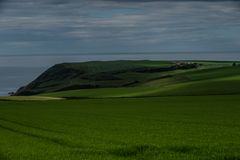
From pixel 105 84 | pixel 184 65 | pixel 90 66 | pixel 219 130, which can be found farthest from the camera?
pixel 90 66

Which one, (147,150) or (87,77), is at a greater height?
(147,150)

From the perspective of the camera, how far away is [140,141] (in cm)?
2244

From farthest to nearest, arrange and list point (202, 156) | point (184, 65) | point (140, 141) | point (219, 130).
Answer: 1. point (184, 65)
2. point (219, 130)
3. point (140, 141)
4. point (202, 156)

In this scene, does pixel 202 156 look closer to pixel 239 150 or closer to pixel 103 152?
pixel 239 150

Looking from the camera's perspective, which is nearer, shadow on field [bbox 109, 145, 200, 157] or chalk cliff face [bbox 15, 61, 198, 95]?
shadow on field [bbox 109, 145, 200, 157]

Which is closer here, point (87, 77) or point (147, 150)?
point (147, 150)

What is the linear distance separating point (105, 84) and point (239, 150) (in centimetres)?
9941

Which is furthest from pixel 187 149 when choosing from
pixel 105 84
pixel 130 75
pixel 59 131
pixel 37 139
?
pixel 130 75

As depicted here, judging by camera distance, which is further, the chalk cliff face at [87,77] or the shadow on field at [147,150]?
the chalk cliff face at [87,77]

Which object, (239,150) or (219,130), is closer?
(239,150)

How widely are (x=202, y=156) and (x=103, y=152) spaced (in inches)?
134

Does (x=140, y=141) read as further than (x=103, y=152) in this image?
Yes

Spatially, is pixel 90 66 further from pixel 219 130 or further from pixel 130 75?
pixel 219 130

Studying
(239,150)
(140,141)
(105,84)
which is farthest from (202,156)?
(105,84)
